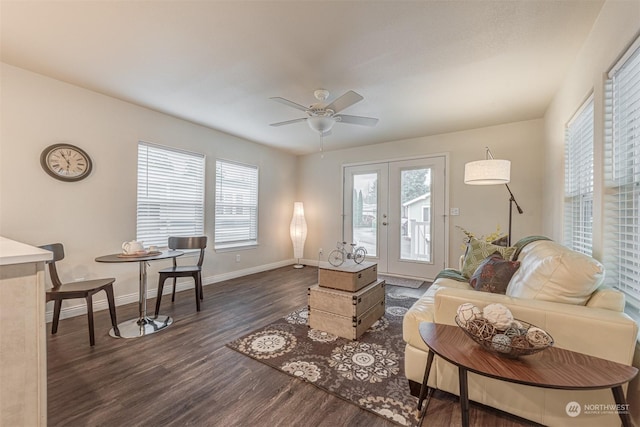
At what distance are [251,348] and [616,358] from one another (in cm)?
221

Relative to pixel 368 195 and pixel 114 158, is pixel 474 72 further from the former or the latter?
pixel 114 158

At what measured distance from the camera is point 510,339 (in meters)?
1.10

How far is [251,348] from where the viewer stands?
2234 millimetres

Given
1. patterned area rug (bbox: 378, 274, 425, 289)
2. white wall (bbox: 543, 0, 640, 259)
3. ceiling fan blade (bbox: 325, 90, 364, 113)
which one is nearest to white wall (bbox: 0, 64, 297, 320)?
ceiling fan blade (bbox: 325, 90, 364, 113)

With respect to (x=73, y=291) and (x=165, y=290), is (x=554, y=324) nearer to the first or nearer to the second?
(x=73, y=291)

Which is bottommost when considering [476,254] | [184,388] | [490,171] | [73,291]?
[184,388]

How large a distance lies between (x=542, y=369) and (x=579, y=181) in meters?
2.10

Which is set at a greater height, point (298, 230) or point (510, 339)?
point (298, 230)

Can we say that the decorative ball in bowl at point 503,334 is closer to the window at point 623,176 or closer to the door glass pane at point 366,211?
the window at point 623,176

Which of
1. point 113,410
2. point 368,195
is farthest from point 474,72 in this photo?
point 113,410

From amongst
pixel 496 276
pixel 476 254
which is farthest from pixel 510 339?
pixel 476 254

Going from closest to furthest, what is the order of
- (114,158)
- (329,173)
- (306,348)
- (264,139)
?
(306,348) < (114,158) < (264,139) < (329,173)

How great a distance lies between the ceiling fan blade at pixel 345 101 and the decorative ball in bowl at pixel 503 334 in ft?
5.86

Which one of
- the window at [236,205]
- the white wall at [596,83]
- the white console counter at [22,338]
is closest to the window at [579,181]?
the white wall at [596,83]
